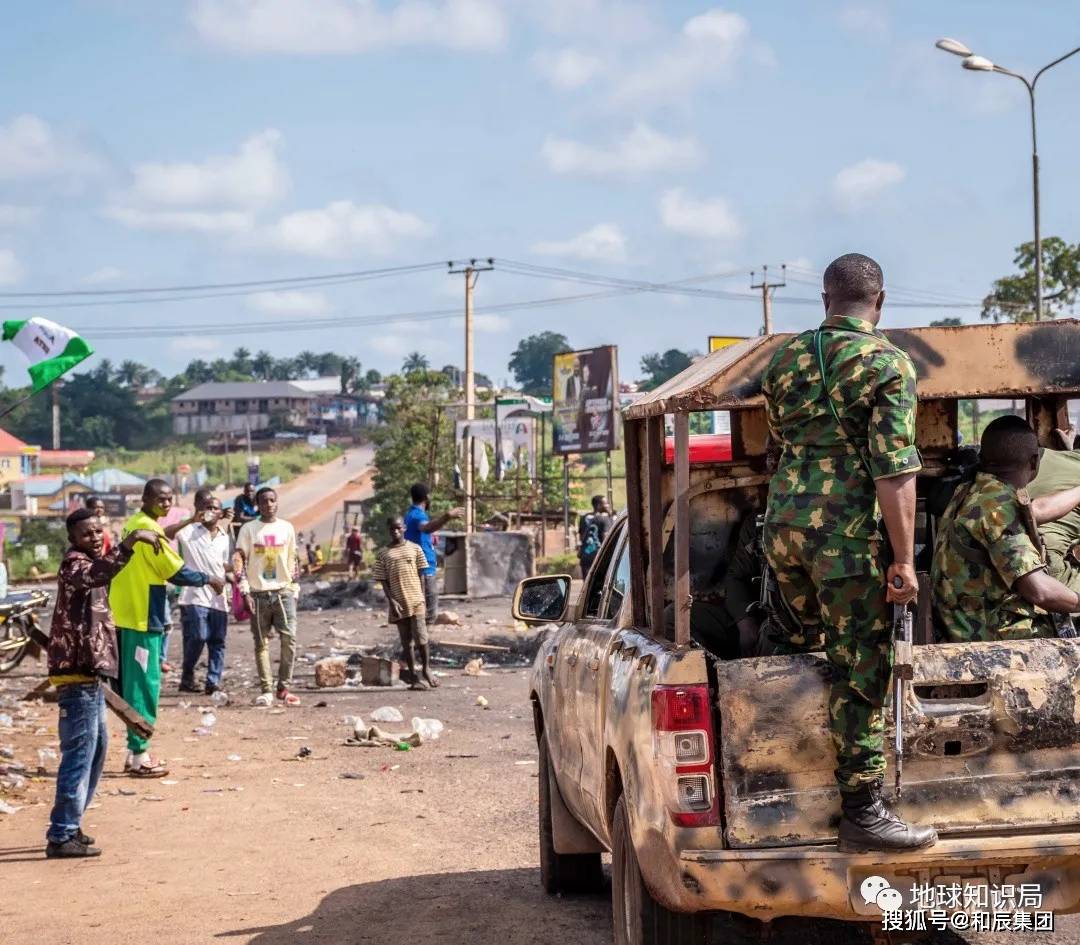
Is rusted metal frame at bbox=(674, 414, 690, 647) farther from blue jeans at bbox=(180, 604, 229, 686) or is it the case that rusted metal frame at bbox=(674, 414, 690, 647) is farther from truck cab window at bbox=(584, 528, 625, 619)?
blue jeans at bbox=(180, 604, 229, 686)

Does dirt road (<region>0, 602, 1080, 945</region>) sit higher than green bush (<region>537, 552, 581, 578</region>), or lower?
higher

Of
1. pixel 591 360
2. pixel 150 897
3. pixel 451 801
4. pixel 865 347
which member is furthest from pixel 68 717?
pixel 591 360

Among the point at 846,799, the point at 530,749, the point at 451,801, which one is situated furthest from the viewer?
the point at 530,749

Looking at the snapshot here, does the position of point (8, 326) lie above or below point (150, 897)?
above

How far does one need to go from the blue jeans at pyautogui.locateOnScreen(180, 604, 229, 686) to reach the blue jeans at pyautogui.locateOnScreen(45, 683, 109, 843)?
6675 mm

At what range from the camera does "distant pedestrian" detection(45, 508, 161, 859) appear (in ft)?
27.5

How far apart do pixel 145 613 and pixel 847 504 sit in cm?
771

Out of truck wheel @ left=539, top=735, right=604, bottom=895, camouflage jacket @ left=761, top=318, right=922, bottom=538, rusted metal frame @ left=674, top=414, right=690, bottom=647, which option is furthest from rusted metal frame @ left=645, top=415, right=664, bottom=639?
truck wheel @ left=539, top=735, right=604, bottom=895

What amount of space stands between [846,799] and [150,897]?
13.2ft

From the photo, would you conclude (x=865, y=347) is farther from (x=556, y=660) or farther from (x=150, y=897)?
(x=150, y=897)

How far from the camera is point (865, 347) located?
4512mm

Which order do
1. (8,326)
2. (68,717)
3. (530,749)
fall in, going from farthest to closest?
1. (8,326)
2. (530,749)
3. (68,717)

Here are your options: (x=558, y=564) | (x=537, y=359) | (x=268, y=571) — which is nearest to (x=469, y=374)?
(x=558, y=564)

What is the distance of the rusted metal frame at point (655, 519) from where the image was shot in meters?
5.29
